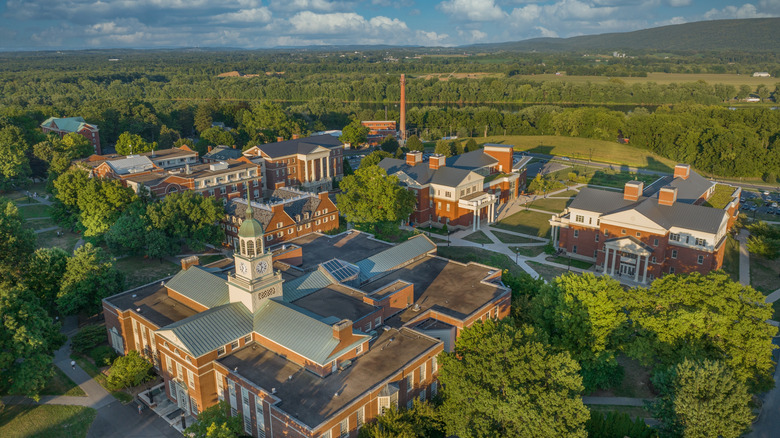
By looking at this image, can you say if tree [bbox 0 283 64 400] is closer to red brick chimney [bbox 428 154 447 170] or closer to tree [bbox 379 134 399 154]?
red brick chimney [bbox 428 154 447 170]

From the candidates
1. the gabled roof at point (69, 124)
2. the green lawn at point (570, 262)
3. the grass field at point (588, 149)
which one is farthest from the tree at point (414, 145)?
the gabled roof at point (69, 124)

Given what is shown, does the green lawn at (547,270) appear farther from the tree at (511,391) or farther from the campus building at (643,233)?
the tree at (511,391)

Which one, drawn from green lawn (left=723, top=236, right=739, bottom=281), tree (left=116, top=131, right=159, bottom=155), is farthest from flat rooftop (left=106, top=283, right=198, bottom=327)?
tree (left=116, top=131, right=159, bottom=155)

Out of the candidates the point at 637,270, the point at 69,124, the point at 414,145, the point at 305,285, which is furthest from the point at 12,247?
the point at 414,145

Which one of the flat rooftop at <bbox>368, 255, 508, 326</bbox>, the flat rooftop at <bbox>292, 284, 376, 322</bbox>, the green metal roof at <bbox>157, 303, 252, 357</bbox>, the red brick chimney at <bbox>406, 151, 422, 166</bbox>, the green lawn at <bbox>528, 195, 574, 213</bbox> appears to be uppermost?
the red brick chimney at <bbox>406, 151, 422, 166</bbox>

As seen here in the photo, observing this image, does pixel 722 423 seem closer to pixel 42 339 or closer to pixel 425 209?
pixel 42 339

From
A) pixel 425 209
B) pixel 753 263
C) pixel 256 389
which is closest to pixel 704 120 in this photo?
pixel 753 263
